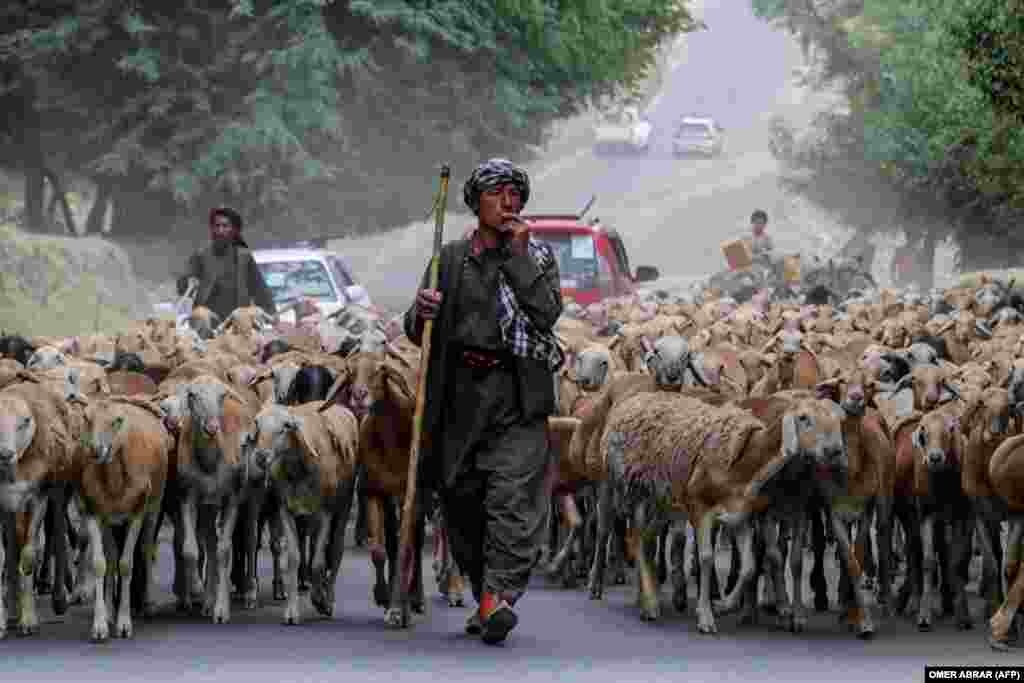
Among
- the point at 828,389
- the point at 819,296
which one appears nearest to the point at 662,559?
the point at 828,389

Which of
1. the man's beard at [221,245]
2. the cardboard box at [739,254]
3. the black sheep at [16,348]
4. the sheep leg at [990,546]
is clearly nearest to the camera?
the sheep leg at [990,546]

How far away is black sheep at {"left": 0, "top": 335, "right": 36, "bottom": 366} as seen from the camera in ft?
68.1

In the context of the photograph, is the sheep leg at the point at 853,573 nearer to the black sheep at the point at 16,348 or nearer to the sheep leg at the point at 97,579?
the sheep leg at the point at 97,579

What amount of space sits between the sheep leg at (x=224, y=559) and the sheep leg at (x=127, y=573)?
0.45 m

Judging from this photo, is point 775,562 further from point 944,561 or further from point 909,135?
point 909,135

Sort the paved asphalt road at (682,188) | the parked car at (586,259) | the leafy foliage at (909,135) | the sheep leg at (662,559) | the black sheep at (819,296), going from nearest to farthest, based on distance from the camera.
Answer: the sheep leg at (662,559) → the parked car at (586,259) → the black sheep at (819,296) → the leafy foliage at (909,135) → the paved asphalt road at (682,188)

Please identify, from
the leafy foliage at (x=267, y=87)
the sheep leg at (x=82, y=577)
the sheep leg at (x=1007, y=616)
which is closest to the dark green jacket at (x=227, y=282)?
the sheep leg at (x=82, y=577)

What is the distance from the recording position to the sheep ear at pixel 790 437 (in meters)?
14.7

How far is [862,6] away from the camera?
6819cm

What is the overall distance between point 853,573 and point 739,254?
23153 millimetres

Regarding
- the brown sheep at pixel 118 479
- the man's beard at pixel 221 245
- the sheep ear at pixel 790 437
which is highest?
the man's beard at pixel 221 245

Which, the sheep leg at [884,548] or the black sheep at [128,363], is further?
the black sheep at [128,363]

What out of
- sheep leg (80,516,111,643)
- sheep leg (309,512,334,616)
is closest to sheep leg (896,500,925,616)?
sheep leg (309,512,334,616)

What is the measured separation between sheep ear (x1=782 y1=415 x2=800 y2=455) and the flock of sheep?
0.01m
